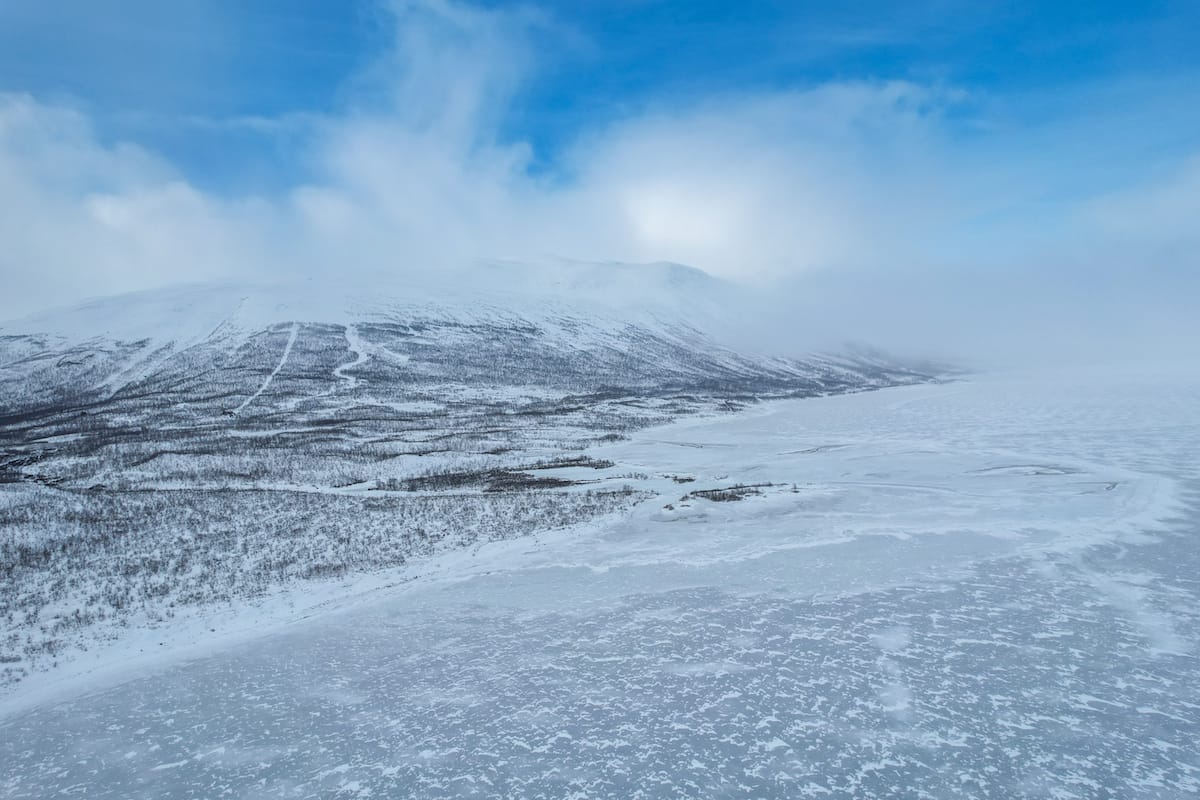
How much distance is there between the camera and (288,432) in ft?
175

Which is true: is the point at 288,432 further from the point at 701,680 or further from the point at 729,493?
the point at 701,680

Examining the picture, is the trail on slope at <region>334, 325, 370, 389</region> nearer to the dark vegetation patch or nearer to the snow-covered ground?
the dark vegetation patch

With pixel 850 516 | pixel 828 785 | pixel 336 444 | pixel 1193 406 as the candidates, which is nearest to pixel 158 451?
pixel 336 444

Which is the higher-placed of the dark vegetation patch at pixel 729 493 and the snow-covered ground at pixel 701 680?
the dark vegetation patch at pixel 729 493

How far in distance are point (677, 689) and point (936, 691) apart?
4024 millimetres

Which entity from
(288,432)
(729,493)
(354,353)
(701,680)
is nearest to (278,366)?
(354,353)

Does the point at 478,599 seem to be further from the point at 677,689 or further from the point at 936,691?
the point at 936,691

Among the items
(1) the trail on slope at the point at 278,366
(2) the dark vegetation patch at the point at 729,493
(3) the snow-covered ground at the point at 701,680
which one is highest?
(1) the trail on slope at the point at 278,366

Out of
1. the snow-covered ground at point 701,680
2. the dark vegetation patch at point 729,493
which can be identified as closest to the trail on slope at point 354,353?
the dark vegetation patch at point 729,493

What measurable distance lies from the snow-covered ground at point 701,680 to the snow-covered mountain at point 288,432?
13.3 ft

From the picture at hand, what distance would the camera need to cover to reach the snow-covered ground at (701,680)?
852 cm

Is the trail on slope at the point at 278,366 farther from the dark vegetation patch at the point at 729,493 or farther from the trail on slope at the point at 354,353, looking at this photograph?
the dark vegetation patch at the point at 729,493

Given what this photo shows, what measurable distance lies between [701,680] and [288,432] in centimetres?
5055

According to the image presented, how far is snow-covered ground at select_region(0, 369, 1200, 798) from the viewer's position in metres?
8.52
